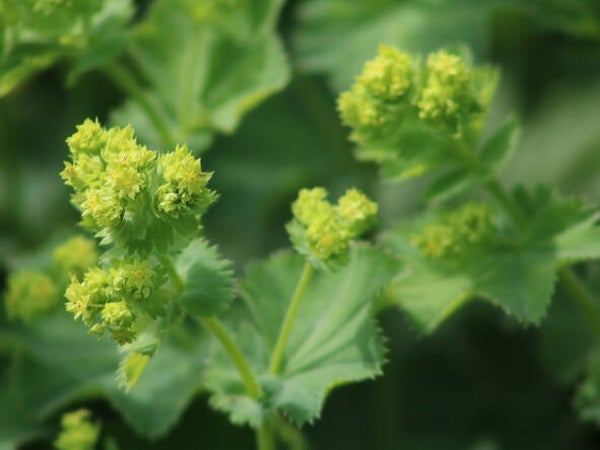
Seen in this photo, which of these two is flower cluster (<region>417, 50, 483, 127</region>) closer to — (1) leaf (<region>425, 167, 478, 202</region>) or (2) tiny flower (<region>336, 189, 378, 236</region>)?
(1) leaf (<region>425, 167, 478, 202</region>)

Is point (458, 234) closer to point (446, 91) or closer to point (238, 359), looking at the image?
point (446, 91)

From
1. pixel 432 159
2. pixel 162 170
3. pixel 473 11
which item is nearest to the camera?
pixel 162 170

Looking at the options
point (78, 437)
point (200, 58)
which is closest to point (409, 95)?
point (200, 58)

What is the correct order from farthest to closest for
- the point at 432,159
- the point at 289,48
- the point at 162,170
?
the point at 289,48 < the point at 432,159 < the point at 162,170

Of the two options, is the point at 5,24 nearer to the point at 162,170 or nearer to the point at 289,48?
the point at 162,170

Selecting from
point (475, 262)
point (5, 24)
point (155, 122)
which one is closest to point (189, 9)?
point (155, 122)

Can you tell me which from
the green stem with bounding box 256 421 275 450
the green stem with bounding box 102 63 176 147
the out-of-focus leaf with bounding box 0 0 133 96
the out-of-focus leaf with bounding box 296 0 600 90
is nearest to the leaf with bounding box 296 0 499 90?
the out-of-focus leaf with bounding box 296 0 600 90

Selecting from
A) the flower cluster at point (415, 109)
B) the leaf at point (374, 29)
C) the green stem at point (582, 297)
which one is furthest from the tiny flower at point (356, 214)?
the leaf at point (374, 29)
